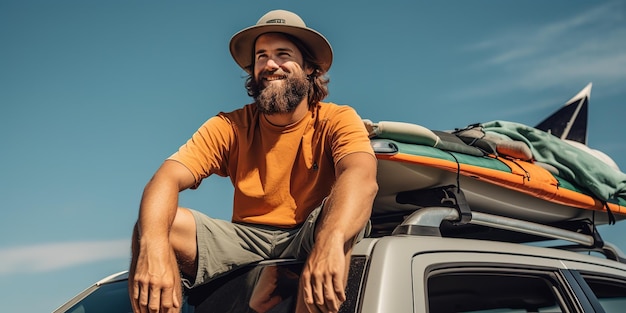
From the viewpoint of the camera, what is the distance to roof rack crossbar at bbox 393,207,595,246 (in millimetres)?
2574

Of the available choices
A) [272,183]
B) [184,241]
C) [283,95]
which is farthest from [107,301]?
[283,95]

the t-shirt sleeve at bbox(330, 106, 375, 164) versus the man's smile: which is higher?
the man's smile

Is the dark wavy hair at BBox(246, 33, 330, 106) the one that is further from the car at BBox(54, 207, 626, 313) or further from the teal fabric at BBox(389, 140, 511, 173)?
the car at BBox(54, 207, 626, 313)

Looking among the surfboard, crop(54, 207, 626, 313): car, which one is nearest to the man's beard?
the surfboard

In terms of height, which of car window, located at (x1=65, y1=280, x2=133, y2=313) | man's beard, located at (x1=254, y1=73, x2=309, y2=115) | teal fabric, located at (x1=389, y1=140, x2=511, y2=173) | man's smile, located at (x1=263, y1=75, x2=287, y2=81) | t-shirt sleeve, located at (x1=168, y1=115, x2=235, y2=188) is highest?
man's smile, located at (x1=263, y1=75, x2=287, y2=81)

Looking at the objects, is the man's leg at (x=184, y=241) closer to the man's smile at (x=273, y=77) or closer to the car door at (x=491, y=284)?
the man's smile at (x=273, y=77)

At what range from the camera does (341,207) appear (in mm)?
2277

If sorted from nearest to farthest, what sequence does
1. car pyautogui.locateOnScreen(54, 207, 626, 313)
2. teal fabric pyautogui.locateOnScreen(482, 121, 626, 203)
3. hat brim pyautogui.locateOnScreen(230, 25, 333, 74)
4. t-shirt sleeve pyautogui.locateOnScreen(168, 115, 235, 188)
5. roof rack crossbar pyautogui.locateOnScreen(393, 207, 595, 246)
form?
car pyautogui.locateOnScreen(54, 207, 626, 313), roof rack crossbar pyautogui.locateOnScreen(393, 207, 595, 246), t-shirt sleeve pyautogui.locateOnScreen(168, 115, 235, 188), hat brim pyautogui.locateOnScreen(230, 25, 333, 74), teal fabric pyautogui.locateOnScreen(482, 121, 626, 203)

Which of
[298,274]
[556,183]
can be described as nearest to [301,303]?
[298,274]

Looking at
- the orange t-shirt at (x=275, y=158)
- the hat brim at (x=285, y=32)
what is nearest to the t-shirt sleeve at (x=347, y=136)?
the orange t-shirt at (x=275, y=158)

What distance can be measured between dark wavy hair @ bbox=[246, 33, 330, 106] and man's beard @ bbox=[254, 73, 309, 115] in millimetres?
78

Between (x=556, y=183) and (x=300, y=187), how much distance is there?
150 centimetres

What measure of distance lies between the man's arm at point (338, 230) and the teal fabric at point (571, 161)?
157 cm

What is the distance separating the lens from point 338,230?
2180 millimetres
